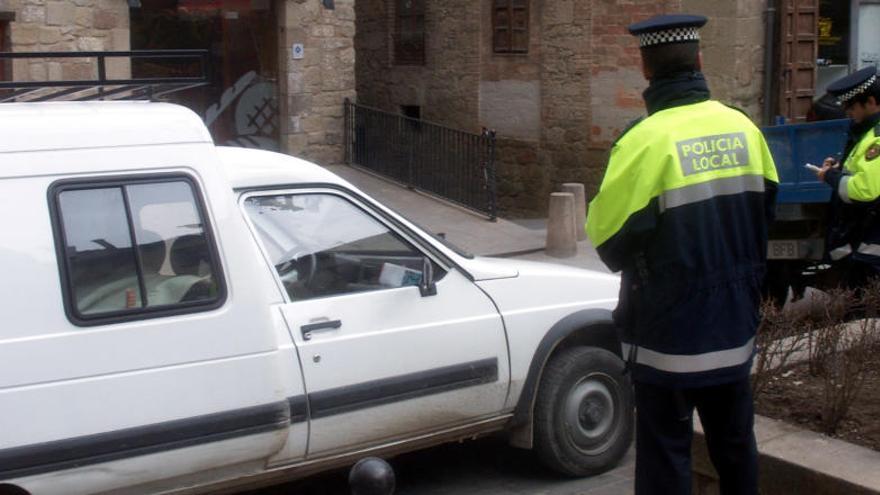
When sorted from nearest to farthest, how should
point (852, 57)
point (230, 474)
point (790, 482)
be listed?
point (790, 482), point (230, 474), point (852, 57)

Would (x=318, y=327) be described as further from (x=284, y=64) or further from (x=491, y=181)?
(x=284, y=64)

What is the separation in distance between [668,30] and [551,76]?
1407cm

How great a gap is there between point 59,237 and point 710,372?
7.95 feet

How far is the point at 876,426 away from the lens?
499 cm

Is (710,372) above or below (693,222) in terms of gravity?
below

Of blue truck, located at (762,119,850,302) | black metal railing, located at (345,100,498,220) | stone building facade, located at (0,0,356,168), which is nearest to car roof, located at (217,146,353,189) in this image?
blue truck, located at (762,119,850,302)

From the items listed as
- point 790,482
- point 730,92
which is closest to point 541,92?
point 730,92

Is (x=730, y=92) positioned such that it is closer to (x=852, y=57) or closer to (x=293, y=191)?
(x=852, y=57)

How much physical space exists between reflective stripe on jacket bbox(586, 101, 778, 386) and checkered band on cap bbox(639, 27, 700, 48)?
0.73 ft

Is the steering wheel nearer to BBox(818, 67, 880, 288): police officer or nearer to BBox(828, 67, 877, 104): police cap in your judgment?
BBox(818, 67, 880, 288): police officer

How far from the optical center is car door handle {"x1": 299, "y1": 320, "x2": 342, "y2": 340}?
505 centimetres

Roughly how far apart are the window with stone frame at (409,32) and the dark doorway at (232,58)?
505 centimetres

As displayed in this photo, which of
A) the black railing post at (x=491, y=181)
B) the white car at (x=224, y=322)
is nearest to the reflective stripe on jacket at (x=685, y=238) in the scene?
the white car at (x=224, y=322)

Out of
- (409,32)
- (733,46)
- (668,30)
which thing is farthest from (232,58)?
(668,30)
